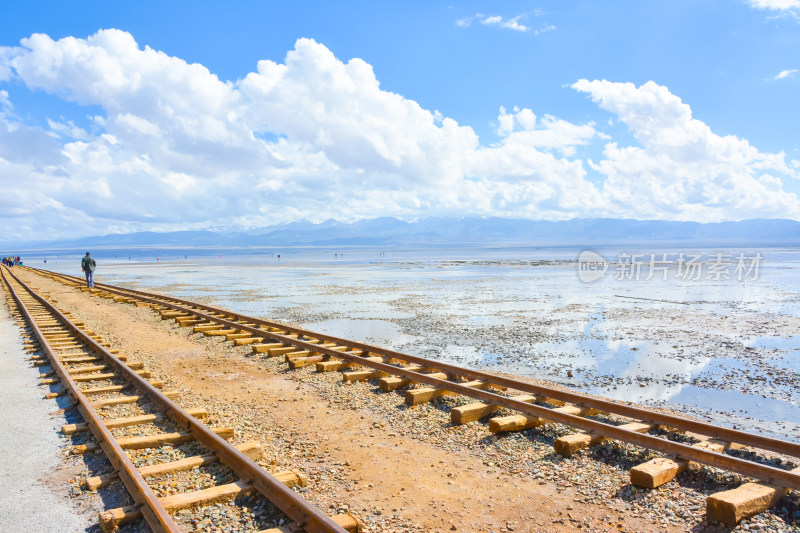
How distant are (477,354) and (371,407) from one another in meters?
5.62

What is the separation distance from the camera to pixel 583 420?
6359mm

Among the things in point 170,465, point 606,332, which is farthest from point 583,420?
point 606,332

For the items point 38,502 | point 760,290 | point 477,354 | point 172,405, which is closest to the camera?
point 38,502

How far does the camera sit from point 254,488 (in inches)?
192

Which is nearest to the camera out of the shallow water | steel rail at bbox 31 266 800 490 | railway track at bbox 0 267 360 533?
railway track at bbox 0 267 360 533

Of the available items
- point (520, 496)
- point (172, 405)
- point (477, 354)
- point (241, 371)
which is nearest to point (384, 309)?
point (477, 354)

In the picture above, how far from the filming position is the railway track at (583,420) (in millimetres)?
4809

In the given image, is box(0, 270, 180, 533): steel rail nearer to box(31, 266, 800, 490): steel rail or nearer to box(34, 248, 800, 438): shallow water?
box(31, 266, 800, 490): steel rail

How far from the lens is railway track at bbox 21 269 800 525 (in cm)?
481

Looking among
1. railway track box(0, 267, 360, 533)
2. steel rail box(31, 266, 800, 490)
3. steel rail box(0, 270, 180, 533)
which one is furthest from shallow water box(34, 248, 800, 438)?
steel rail box(0, 270, 180, 533)

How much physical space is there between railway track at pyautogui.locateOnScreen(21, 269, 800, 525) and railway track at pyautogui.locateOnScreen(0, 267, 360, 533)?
2.80 m

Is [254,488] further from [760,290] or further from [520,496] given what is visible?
[760,290]

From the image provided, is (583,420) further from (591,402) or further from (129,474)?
(129,474)

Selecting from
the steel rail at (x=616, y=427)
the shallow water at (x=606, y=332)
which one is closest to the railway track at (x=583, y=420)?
the steel rail at (x=616, y=427)
